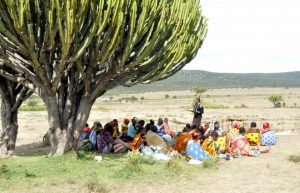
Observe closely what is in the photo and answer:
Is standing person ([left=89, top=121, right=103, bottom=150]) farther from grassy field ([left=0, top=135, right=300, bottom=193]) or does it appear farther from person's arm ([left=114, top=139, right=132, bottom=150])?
grassy field ([left=0, top=135, right=300, bottom=193])

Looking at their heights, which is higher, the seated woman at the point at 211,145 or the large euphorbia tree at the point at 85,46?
the large euphorbia tree at the point at 85,46

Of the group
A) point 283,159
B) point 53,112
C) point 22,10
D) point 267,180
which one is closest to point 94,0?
point 22,10

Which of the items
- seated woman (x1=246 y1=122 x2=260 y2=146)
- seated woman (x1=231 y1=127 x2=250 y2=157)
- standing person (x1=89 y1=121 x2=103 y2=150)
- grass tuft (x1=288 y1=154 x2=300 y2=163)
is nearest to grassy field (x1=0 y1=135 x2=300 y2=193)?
grass tuft (x1=288 y1=154 x2=300 y2=163)

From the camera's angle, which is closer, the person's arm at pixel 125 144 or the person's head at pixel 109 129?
the person's arm at pixel 125 144

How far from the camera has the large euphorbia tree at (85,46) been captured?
360 inches

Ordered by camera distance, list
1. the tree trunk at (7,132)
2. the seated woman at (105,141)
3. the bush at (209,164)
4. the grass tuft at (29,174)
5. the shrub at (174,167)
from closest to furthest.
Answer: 1. the grass tuft at (29,174)
2. the shrub at (174,167)
3. the bush at (209,164)
4. the tree trunk at (7,132)
5. the seated woman at (105,141)

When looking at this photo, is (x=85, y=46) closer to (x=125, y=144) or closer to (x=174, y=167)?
(x=174, y=167)

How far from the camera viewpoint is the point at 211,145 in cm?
1102

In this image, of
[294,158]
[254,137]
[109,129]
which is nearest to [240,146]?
[294,158]

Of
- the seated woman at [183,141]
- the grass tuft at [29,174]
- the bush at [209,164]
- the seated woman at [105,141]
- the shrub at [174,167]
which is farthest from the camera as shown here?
the seated woman at [105,141]

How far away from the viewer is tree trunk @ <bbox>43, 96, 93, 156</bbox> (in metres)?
10.7

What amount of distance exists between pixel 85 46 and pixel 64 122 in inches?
102

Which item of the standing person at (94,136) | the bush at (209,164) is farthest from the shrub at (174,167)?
the standing person at (94,136)

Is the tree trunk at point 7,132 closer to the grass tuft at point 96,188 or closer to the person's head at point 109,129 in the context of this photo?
the person's head at point 109,129
